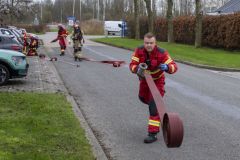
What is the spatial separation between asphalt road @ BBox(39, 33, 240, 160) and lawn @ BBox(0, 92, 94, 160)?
477 mm

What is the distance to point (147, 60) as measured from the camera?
303 inches

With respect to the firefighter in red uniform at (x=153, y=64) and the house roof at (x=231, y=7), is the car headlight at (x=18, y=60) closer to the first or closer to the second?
the firefighter in red uniform at (x=153, y=64)

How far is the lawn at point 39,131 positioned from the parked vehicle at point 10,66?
2.80 m

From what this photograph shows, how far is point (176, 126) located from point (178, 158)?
1058 mm

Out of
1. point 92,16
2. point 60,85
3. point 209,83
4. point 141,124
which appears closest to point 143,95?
point 141,124

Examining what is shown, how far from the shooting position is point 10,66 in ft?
45.3

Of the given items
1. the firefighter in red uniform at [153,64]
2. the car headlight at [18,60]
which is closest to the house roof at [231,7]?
the car headlight at [18,60]

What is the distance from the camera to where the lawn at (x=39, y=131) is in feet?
21.0

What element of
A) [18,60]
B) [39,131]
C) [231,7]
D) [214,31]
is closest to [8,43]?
[18,60]

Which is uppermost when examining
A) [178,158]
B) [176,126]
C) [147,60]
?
[147,60]

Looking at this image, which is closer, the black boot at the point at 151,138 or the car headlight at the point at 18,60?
the black boot at the point at 151,138

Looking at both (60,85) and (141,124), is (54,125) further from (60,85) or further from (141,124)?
(60,85)

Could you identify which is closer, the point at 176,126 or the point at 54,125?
the point at 176,126

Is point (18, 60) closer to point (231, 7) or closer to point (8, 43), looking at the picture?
point (8, 43)
